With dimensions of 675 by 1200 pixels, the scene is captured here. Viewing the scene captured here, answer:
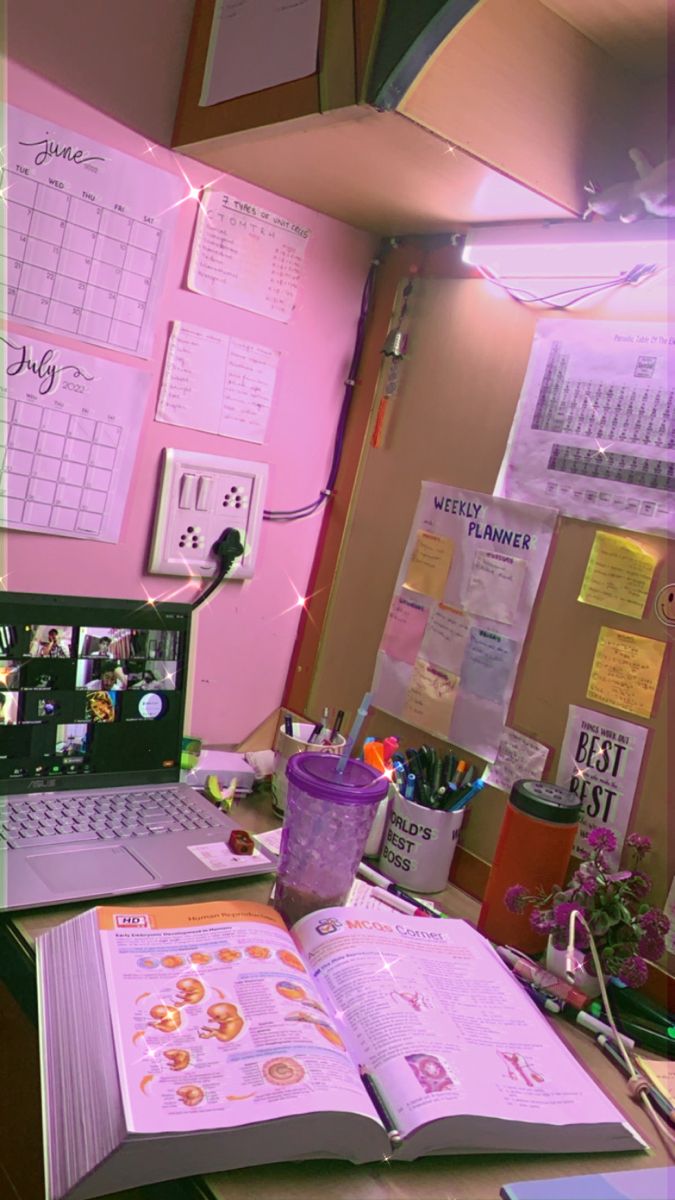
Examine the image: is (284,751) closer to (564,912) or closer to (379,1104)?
(564,912)

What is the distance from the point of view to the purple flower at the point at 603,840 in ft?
3.23

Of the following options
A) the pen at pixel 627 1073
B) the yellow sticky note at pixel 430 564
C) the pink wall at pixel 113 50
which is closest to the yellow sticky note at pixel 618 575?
the yellow sticky note at pixel 430 564

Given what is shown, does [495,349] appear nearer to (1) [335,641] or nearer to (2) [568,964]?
(1) [335,641]

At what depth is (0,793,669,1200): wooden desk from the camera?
638 mm

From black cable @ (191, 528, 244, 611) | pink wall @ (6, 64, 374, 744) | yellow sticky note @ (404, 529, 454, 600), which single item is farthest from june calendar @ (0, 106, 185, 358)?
yellow sticky note @ (404, 529, 454, 600)

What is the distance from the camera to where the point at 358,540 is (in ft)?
4.69

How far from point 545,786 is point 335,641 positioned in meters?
0.48

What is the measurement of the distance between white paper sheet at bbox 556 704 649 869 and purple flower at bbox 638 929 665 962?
115mm

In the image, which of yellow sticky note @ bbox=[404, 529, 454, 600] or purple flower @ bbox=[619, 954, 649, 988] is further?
yellow sticky note @ bbox=[404, 529, 454, 600]

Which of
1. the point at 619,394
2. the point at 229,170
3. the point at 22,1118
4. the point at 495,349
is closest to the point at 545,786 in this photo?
the point at 619,394

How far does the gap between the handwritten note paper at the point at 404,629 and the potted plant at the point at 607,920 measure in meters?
0.41

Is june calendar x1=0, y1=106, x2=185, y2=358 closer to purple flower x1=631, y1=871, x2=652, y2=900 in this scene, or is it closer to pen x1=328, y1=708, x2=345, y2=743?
pen x1=328, y1=708, x2=345, y2=743

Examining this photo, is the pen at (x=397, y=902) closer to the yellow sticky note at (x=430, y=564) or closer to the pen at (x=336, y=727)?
the pen at (x=336, y=727)

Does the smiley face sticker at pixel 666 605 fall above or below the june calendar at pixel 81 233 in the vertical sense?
below
